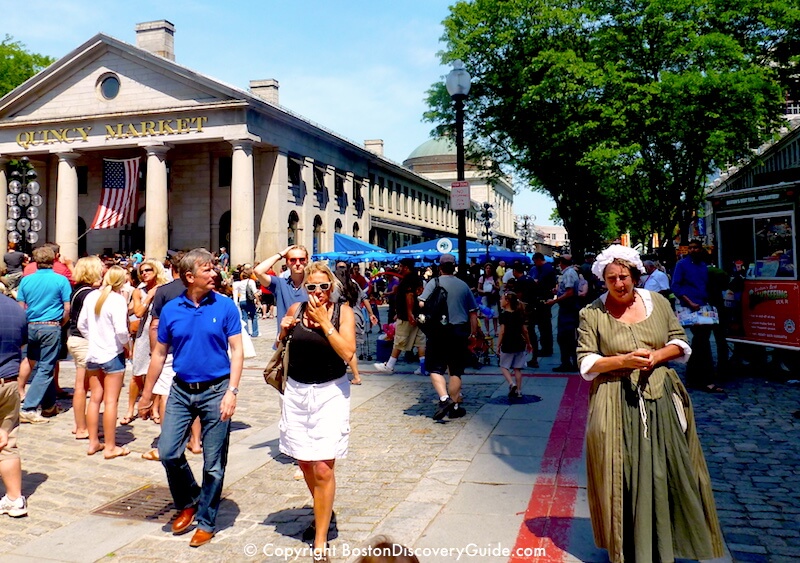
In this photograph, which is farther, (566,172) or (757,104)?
(566,172)

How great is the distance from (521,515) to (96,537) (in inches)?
119

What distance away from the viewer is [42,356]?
8383 mm

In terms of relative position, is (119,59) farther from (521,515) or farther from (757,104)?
(521,515)

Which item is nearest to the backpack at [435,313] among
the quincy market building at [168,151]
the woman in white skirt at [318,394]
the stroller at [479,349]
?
the woman in white skirt at [318,394]

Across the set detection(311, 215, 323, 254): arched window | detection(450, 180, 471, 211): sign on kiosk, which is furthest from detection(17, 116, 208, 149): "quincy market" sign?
detection(450, 180, 471, 211): sign on kiosk

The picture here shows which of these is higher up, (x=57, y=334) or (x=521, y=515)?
(x=57, y=334)

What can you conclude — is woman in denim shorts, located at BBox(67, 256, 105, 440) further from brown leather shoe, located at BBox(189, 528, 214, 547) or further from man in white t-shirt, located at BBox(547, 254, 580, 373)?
man in white t-shirt, located at BBox(547, 254, 580, 373)

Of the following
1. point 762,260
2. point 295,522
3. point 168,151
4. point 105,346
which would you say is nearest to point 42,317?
point 105,346

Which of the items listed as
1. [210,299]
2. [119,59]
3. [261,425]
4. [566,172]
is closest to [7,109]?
[119,59]

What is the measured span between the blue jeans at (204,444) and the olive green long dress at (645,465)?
247 cm

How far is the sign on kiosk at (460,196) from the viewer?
1222 centimetres

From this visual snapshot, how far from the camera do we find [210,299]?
16.4 feet

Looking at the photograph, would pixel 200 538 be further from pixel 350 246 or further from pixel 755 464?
pixel 350 246

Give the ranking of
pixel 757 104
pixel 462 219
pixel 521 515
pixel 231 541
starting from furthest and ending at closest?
1. pixel 757 104
2. pixel 462 219
3. pixel 521 515
4. pixel 231 541
